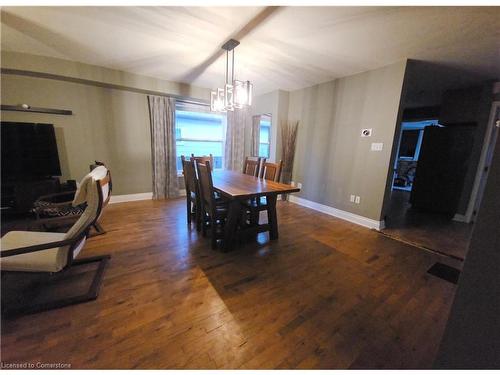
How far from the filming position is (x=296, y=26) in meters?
1.98

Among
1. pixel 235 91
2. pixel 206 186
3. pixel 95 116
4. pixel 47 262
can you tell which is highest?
pixel 235 91

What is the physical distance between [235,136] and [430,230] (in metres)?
4.24

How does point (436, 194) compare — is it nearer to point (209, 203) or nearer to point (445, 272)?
point (445, 272)

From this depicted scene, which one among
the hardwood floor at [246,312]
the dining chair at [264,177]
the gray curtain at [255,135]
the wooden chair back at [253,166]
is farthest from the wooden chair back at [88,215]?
the gray curtain at [255,135]

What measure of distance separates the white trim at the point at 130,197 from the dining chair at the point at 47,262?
2264mm

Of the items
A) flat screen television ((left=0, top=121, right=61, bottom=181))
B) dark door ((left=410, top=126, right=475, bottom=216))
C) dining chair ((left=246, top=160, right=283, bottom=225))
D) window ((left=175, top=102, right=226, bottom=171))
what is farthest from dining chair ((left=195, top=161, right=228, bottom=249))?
dark door ((left=410, top=126, right=475, bottom=216))

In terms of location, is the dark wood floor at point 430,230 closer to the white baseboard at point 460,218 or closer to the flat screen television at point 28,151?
the white baseboard at point 460,218

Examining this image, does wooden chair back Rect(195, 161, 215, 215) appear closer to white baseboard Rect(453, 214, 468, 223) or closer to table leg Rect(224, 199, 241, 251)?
table leg Rect(224, 199, 241, 251)

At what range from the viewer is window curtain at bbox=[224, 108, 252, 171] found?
4.79 meters

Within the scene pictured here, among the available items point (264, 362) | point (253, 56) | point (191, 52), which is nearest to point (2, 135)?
point (191, 52)

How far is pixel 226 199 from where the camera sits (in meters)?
2.64

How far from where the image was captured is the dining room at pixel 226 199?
1.15m

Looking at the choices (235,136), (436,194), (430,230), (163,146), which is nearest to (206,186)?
(163,146)
